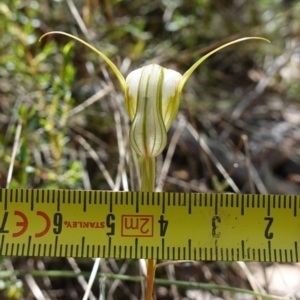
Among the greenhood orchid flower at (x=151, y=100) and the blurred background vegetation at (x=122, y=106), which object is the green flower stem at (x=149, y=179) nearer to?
the greenhood orchid flower at (x=151, y=100)

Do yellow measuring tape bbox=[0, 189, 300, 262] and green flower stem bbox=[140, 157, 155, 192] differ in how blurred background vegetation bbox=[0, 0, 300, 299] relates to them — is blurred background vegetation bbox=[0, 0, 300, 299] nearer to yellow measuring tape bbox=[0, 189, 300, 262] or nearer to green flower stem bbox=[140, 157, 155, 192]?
yellow measuring tape bbox=[0, 189, 300, 262]

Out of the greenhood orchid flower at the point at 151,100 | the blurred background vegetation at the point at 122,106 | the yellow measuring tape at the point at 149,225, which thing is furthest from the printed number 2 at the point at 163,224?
the blurred background vegetation at the point at 122,106

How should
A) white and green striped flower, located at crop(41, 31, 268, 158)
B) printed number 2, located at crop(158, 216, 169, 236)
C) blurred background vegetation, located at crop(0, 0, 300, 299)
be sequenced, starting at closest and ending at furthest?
white and green striped flower, located at crop(41, 31, 268, 158) → printed number 2, located at crop(158, 216, 169, 236) → blurred background vegetation, located at crop(0, 0, 300, 299)

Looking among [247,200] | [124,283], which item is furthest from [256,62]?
[247,200]

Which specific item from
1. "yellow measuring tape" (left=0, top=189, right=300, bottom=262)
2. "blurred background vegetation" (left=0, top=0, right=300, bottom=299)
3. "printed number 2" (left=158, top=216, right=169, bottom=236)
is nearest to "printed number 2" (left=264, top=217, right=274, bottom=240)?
"yellow measuring tape" (left=0, top=189, right=300, bottom=262)

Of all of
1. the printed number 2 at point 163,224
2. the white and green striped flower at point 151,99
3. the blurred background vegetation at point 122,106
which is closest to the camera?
the white and green striped flower at point 151,99

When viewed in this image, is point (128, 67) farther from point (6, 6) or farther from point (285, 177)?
point (285, 177)
